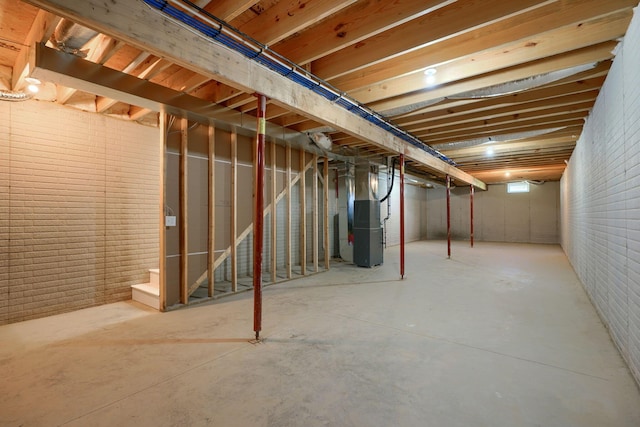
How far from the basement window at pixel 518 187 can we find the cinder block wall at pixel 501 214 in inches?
5.2

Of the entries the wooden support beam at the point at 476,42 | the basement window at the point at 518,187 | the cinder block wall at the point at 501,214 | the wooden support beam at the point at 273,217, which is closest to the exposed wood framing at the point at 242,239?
the wooden support beam at the point at 273,217

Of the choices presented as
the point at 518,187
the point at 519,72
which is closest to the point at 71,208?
the point at 519,72

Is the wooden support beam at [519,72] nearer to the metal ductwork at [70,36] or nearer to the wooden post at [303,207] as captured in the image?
the wooden post at [303,207]

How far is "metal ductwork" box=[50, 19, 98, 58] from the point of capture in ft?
7.07

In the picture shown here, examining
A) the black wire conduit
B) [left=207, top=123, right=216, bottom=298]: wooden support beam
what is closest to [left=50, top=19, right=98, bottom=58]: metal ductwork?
the black wire conduit

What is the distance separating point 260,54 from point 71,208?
280cm

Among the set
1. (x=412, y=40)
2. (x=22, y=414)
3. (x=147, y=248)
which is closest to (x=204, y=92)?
(x=147, y=248)

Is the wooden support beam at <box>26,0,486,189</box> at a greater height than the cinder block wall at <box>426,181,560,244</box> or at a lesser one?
greater

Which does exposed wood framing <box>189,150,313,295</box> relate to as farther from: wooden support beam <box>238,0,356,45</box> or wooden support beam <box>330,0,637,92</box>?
wooden support beam <box>330,0,637,92</box>

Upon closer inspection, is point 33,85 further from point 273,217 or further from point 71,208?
point 273,217

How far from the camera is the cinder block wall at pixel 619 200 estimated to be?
1.99 metres

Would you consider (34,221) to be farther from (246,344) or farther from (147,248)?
(246,344)

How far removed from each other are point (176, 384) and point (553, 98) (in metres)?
4.74

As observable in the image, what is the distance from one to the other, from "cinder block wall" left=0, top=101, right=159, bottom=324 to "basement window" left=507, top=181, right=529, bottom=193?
40.8ft
